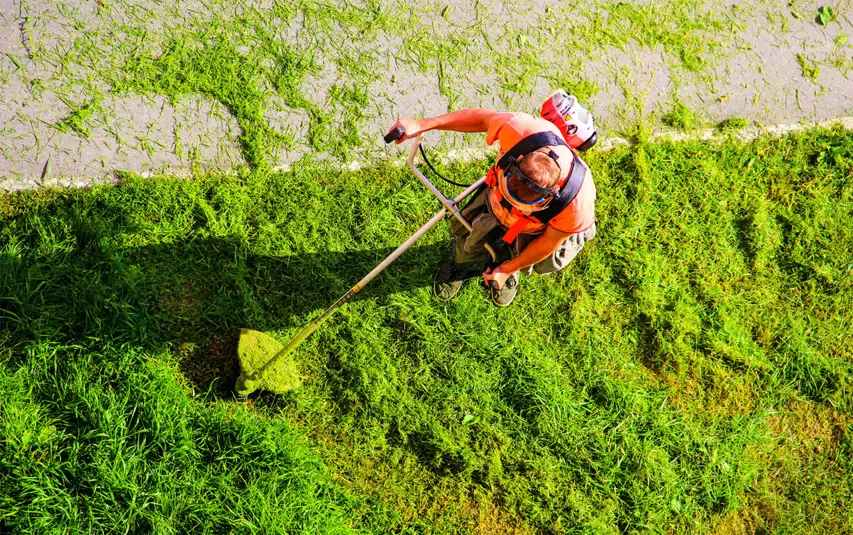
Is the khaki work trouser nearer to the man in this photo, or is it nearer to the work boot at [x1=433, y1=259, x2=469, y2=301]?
the man

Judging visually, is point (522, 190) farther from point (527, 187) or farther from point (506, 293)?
point (506, 293)

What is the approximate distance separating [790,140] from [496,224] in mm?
3288

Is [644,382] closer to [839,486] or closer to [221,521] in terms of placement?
[839,486]

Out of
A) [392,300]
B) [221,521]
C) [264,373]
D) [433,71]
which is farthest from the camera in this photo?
[433,71]

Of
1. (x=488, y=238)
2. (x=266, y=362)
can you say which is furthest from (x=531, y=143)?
(x=266, y=362)

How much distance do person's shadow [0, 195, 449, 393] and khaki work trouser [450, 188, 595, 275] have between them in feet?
2.37

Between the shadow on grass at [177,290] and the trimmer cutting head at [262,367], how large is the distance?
179 millimetres

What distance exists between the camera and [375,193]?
482 centimetres

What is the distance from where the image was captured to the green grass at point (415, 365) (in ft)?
12.7

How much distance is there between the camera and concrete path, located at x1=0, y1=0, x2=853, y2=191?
4586 millimetres

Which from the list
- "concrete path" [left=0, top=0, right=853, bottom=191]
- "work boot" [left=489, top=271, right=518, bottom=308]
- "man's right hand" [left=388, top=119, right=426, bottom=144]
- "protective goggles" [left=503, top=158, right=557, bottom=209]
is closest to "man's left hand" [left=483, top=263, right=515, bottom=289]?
"protective goggles" [left=503, top=158, right=557, bottom=209]

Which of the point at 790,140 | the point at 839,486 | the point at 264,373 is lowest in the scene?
the point at 839,486

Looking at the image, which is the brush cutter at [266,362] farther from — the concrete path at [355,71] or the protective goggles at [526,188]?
the concrete path at [355,71]

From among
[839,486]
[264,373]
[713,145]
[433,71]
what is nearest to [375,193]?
[433,71]
